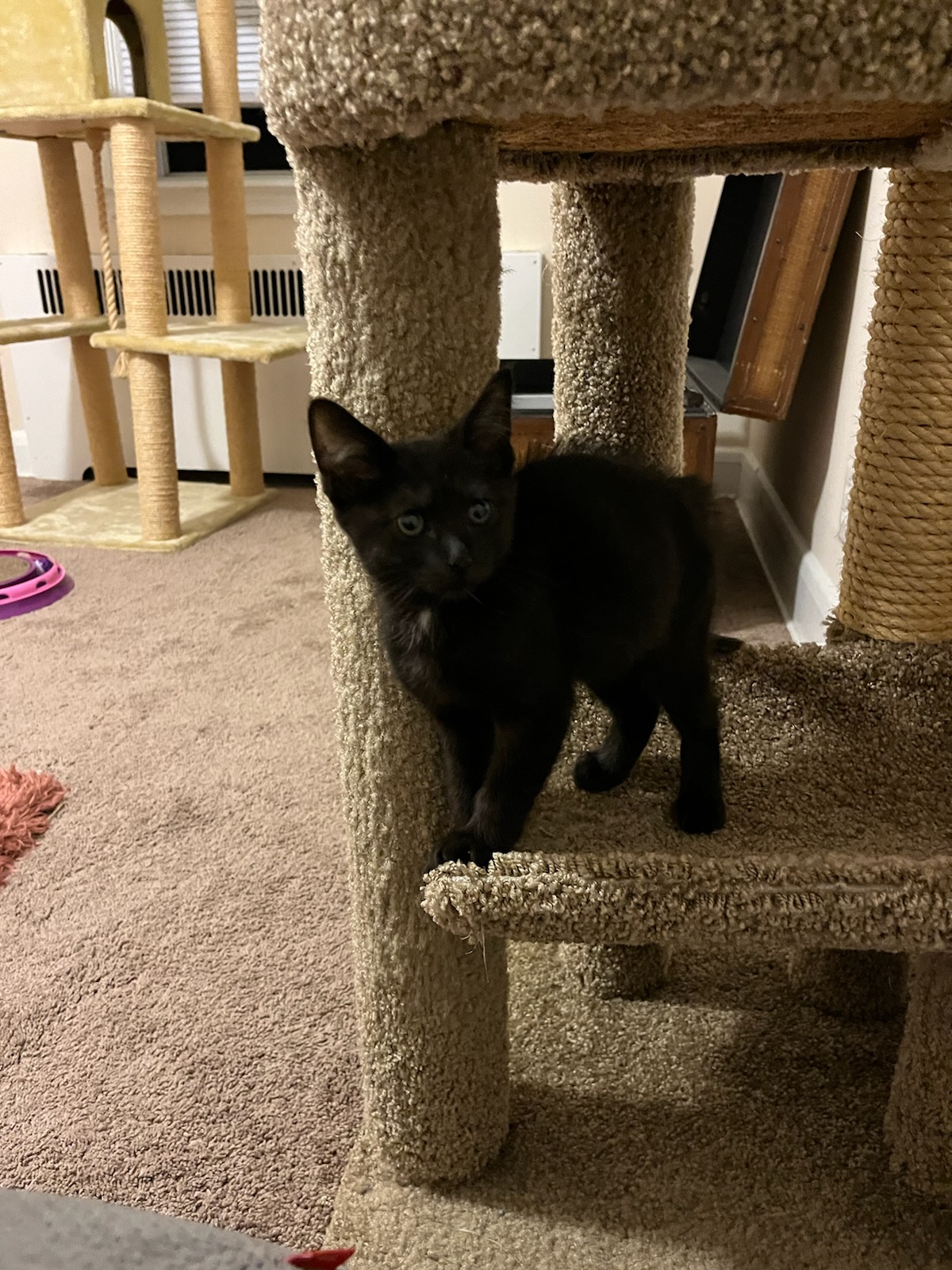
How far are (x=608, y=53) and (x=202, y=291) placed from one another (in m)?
2.49

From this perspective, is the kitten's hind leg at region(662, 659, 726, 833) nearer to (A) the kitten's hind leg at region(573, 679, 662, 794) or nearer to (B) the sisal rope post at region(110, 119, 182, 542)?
(A) the kitten's hind leg at region(573, 679, 662, 794)

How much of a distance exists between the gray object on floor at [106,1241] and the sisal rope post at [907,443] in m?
0.83

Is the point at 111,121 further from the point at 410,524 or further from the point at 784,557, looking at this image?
the point at 410,524

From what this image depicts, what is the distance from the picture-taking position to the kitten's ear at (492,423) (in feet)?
1.91

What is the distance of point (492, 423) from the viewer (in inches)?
23.6

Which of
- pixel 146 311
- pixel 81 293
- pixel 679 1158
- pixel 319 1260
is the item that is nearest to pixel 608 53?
pixel 319 1260

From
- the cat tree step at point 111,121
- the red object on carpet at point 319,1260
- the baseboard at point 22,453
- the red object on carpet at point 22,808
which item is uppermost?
the cat tree step at point 111,121

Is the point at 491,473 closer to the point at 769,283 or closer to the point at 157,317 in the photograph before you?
the point at 769,283

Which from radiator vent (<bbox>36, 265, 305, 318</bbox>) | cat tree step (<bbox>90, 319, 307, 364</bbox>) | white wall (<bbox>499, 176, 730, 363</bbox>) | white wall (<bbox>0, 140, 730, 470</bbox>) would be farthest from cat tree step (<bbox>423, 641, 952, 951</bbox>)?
radiator vent (<bbox>36, 265, 305, 318</bbox>)

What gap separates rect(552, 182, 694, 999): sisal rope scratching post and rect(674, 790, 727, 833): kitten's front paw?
0.25 m

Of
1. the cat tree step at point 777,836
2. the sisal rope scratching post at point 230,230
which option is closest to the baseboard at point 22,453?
the sisal rope scratching post at point 230,230

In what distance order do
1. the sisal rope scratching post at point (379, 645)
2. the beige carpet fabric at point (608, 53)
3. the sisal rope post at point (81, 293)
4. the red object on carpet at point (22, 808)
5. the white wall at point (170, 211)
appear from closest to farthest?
the beige carpet fabric at point (608, 53)
the sisal rope scratching post at point (379, 645)
the red object on carpet at point (22, 808)
the sisal rope post at point (81, 293)
the white wall at point (170, 211)

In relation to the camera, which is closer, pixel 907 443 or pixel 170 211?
pixel 907 443

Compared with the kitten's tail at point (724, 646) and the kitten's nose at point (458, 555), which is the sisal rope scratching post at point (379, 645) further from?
the kitten's tail at point (724, 646)
